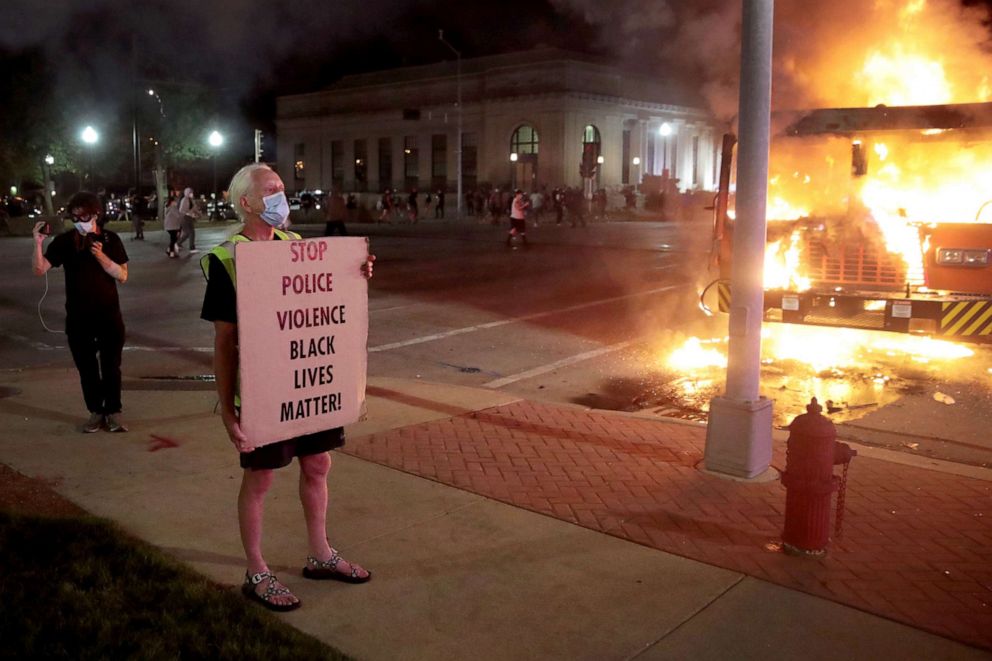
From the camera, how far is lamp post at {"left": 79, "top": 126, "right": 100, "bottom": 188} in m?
39.1

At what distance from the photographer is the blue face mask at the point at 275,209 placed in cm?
368

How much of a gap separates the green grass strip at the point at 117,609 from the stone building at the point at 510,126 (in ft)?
157

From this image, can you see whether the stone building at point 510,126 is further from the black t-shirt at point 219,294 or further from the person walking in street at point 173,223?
the black t-shirt at point 219,294

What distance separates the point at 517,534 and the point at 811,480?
1514 millimetres

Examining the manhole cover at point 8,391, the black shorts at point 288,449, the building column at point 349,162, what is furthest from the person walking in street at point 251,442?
the building column at point 349,162

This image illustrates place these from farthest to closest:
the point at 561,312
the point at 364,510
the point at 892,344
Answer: the point at 561,312
the point at 892,344
the point at 364,510

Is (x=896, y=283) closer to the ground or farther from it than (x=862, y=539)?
farther from it

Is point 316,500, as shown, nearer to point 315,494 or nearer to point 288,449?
point 315,494

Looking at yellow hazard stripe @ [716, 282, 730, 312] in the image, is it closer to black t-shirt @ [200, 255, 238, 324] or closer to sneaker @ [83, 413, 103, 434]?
sneaker @ [83, 413, 103, 434]

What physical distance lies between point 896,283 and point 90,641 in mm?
7905

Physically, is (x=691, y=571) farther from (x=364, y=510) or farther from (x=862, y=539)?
(x=364, y=510)

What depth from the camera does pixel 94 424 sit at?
6617 millimetres

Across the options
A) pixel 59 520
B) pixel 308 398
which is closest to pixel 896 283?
pixel 308 398

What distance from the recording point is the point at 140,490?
17.6ft
